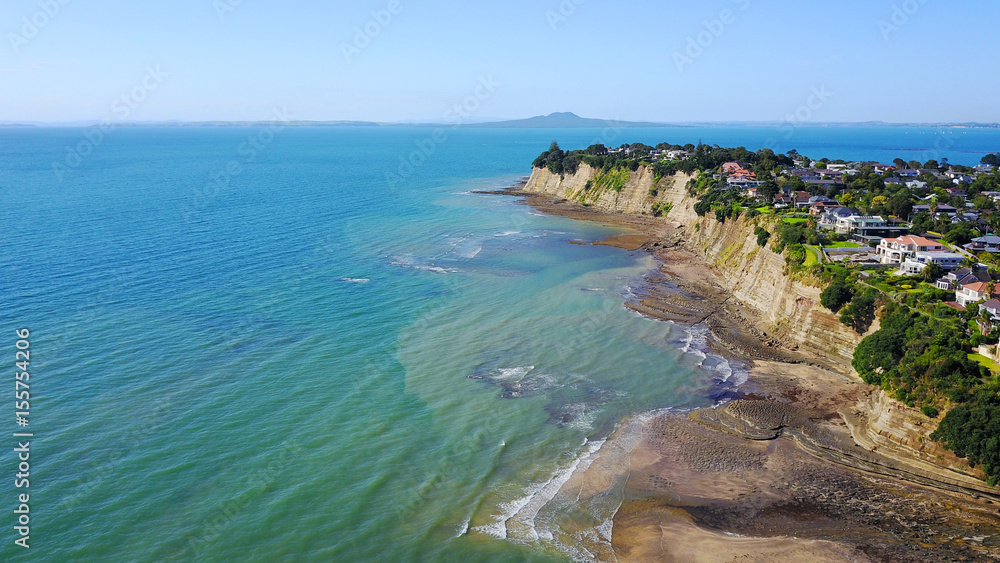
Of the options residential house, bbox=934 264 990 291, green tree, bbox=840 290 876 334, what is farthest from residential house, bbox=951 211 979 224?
green tree, bbox=840 290 876 334

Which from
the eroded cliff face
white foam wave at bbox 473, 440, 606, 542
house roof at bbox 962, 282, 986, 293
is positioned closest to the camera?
white foam wave at bbox 473, 440, 606, 542

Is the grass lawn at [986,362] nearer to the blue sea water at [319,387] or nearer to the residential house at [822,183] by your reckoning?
the blue sea water at [319,387]

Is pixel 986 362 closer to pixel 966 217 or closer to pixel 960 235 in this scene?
pixel 960 235

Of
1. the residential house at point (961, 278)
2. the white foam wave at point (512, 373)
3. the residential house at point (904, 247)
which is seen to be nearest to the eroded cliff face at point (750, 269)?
the residential house at point (961, 278)

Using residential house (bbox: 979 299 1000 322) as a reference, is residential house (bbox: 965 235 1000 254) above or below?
above

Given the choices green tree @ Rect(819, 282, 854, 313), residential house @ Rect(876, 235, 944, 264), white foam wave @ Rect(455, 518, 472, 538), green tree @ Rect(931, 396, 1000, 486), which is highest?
residential house @ Rect(876, 235, 944, 264)

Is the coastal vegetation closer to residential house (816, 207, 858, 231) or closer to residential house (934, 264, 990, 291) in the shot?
residential house (816, 207, 858, 231)

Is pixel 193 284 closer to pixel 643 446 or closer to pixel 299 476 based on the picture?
pixel 299 476

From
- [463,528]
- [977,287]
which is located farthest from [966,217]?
[463,528]
